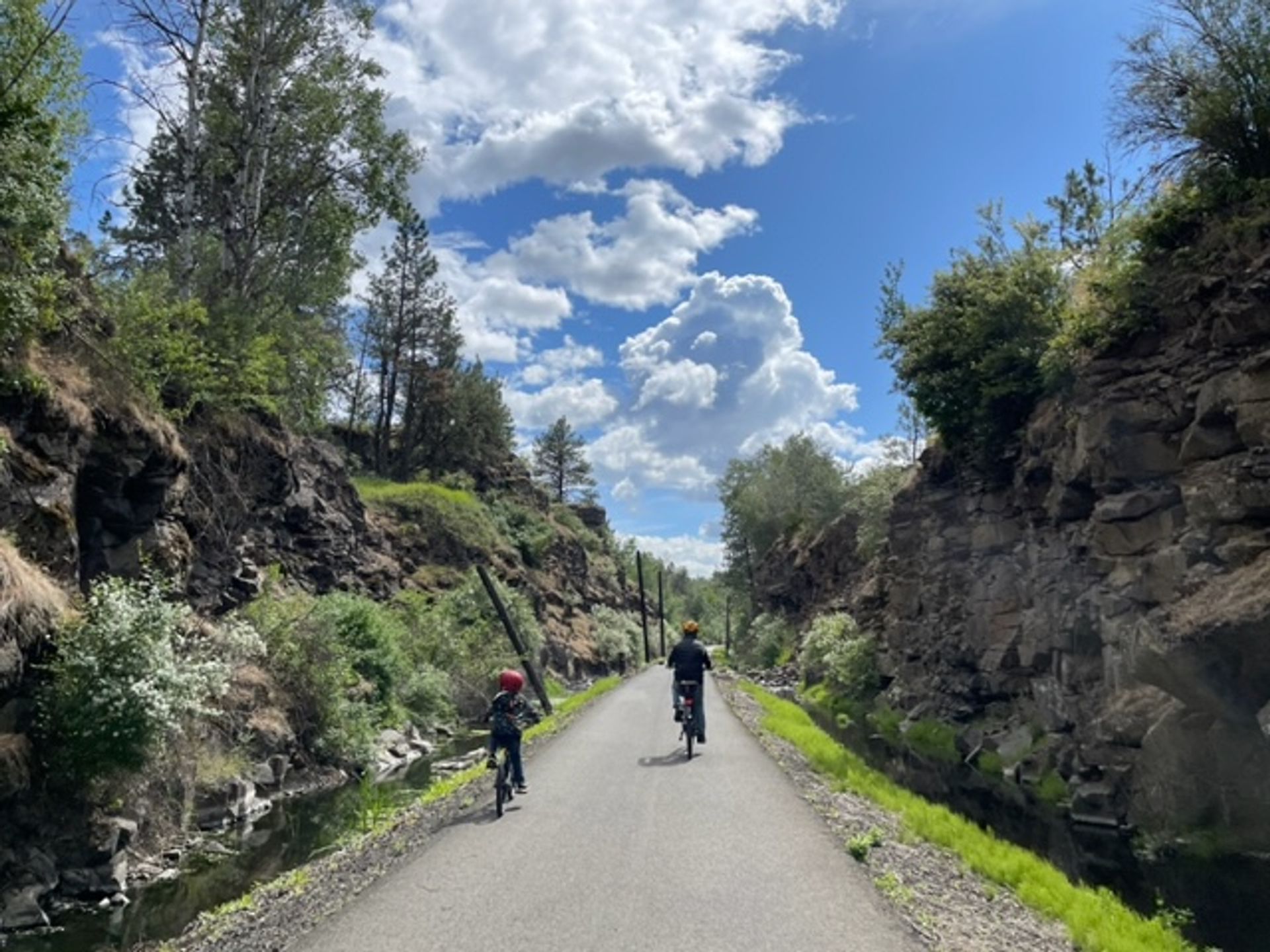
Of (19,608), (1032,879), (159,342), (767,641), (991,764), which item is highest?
(159,342)

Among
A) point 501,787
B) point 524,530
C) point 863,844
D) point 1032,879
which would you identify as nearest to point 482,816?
point 501,787

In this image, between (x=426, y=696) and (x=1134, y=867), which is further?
(x=426, y=696)

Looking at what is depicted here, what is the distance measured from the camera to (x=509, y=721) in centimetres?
1118

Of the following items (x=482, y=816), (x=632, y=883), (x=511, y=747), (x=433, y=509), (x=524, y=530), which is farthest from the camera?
(x=524, y=530)

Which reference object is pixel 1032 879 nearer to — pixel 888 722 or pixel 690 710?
pixel 690 710

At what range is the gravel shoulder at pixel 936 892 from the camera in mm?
6984

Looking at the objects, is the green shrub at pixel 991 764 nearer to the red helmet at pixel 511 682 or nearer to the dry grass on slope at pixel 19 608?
the red helmet at pixel 511 682

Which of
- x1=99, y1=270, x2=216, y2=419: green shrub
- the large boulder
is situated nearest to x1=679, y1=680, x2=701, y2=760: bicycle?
the large boulder

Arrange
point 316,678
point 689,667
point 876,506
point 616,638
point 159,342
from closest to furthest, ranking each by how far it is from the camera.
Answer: point 689,667
point 159,342
point 316,678
point 876,506
point 616,638

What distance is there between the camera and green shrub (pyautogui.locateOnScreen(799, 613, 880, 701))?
118 feet

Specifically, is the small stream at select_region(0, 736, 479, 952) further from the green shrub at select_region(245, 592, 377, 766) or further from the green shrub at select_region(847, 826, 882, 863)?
the green shrub at select_region(847, 826, 882, 863)

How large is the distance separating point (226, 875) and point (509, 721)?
4.67m

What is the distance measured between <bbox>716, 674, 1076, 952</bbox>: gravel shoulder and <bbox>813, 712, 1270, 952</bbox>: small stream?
2.73 metres

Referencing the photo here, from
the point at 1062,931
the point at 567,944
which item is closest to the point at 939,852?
the point at 1062,931
